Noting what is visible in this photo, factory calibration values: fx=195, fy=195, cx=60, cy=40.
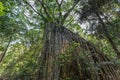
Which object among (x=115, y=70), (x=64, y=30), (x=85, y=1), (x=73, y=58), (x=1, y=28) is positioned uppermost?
(x=85, y=1)

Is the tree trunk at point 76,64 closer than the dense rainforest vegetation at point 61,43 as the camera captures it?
Yes

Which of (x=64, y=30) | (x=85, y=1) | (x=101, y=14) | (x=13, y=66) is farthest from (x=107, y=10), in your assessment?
(x=13, y=66)

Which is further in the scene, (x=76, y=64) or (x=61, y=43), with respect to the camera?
(x=61, y=43)

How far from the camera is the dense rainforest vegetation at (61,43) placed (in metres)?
3.86

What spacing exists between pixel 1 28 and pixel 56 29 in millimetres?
2053

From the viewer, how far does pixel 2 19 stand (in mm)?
6004

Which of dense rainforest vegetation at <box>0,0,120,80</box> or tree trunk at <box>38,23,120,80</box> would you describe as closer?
tree trunk at <box>38,23,120,80</box>

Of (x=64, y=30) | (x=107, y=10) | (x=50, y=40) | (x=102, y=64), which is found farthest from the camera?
(x=107, y=10)

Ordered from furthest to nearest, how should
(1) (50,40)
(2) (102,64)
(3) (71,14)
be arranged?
(3) (71,14) < (1) (50,40) < (2) (102,64)

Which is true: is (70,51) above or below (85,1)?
below

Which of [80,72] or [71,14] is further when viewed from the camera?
[71,14]

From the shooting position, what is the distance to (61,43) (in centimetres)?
447

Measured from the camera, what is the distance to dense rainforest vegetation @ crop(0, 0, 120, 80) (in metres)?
3.86

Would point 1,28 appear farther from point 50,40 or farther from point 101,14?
point 101,14
